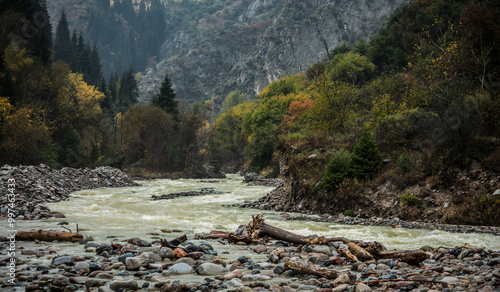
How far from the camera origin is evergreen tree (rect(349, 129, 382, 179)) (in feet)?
58.0

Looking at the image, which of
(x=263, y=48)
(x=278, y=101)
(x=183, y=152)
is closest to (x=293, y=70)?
(x=263, y=48)

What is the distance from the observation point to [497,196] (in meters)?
12.7

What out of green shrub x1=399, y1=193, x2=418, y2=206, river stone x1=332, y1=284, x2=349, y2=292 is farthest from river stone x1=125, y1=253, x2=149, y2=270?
green shrub x1=399, y1=193, x2=418, y2=206

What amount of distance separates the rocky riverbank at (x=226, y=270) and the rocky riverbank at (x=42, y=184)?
22.7ft

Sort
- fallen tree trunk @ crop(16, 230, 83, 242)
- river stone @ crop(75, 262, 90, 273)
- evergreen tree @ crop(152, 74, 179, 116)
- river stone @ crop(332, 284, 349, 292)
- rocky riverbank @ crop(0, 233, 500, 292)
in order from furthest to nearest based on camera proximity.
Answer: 1. evergreen tree @ crop(152, 74, 179, 116)
2. fallen tree trunk @ crop(16, 230, 83, 242)
3. river stone @ crop(75, 262, 90, 273)
4. rocky riverbank @ crop(0, 233, 500, 292)
5. river stone @ crop(332, 284, 349, 292)

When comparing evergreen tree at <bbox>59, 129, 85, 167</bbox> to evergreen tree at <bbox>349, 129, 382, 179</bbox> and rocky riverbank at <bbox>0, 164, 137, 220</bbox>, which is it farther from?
evergreen tree at <bbox>349, 129, 382, 179</bbox>

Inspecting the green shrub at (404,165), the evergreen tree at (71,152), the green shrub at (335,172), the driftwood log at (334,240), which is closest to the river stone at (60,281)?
the driftwood log at (334,240)

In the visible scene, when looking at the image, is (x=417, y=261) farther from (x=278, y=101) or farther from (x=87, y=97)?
(x=87, y=97)

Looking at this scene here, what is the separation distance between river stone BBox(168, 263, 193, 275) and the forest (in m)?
12.5

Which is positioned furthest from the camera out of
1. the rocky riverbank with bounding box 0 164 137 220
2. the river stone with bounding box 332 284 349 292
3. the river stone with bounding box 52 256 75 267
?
the rocky riverbank with bounding box 0 164 137 220

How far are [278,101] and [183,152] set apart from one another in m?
19.9

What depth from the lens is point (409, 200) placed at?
15016 mm

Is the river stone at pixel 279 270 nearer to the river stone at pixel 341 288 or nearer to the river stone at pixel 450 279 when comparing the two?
the river stone at pixel 341 288

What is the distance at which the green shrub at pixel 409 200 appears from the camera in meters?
14.9
